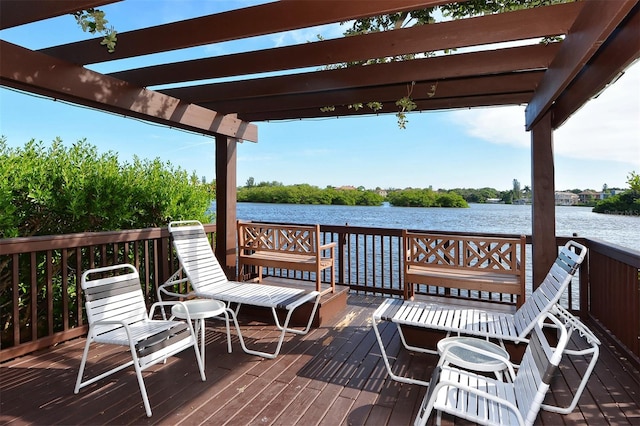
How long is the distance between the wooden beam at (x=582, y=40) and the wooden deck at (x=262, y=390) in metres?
2.22

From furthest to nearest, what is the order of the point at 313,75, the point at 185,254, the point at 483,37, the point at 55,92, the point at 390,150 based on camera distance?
the point at 390,150 → the point at 185,254 → the point at 313,75 → the point at 55,92 → the point at 483,37

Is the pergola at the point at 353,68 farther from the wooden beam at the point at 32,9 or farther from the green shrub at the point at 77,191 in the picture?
the green shrub at the point at 77,191

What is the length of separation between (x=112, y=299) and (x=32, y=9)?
6.59 feet

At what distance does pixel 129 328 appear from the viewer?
2.50 m

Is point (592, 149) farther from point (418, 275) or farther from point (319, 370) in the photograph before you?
point (319, 370)

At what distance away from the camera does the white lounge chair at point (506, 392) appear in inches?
60.4

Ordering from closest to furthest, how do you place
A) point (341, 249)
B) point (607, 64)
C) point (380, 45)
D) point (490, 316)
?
point (607, 64) < point (380, 45) < point (490, 316) < point (341, 249)

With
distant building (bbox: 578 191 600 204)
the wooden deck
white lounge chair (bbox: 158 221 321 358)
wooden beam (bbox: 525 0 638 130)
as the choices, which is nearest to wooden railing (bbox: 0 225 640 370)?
the wooden deck

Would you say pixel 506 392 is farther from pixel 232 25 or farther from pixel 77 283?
pixel 77 283

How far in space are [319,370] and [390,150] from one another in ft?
83.6

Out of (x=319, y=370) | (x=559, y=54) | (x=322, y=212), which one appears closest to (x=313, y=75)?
(x=559, y=54)

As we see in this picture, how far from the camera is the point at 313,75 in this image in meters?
3.45

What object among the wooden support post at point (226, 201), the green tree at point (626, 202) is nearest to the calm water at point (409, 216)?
the green tree at point (626, 202)

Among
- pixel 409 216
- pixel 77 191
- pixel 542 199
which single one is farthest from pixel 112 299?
pixel 409 216
